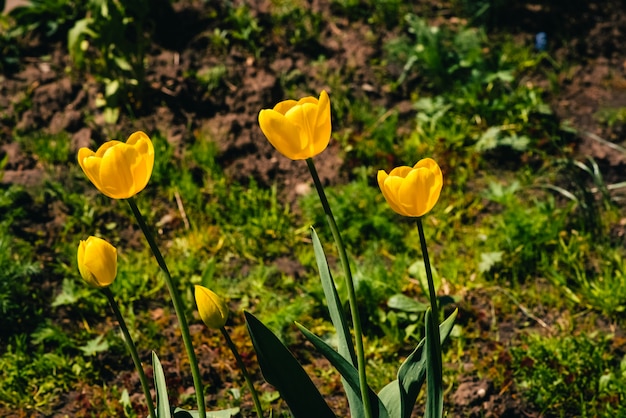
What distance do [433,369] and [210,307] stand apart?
49cm

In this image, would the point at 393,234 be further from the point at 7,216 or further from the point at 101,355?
the point at 7,216

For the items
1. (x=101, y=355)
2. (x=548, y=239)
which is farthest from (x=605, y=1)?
(x=101, y=355)

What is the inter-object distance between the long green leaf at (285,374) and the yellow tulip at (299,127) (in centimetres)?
36

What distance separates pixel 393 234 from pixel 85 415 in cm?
135

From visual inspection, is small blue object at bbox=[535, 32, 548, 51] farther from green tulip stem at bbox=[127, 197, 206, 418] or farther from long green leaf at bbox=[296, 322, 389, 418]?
green tulip stem at bbox=[127, 197, 206, 418]

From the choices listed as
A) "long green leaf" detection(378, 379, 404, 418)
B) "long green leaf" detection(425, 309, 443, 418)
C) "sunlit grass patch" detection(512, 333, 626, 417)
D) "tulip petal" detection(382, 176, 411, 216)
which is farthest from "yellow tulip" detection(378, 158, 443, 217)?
"sunlit grass patch" detection(512, 333, 626, 417)

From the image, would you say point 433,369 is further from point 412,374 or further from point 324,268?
point 324,268

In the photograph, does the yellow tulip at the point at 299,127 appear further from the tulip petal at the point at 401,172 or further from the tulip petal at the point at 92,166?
the tulip petal at the point at 92,166

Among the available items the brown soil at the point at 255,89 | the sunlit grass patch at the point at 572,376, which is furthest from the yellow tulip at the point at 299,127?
the brown soil at the point at 255,89

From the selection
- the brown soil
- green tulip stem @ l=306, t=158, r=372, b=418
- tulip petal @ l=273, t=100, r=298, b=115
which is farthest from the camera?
the brown soil

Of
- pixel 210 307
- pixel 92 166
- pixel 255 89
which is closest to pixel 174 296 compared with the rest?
pixel 210 307

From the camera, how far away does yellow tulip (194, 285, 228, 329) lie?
4.91 ft

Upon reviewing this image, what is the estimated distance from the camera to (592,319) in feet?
8.64

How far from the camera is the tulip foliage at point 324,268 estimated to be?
1443mm
